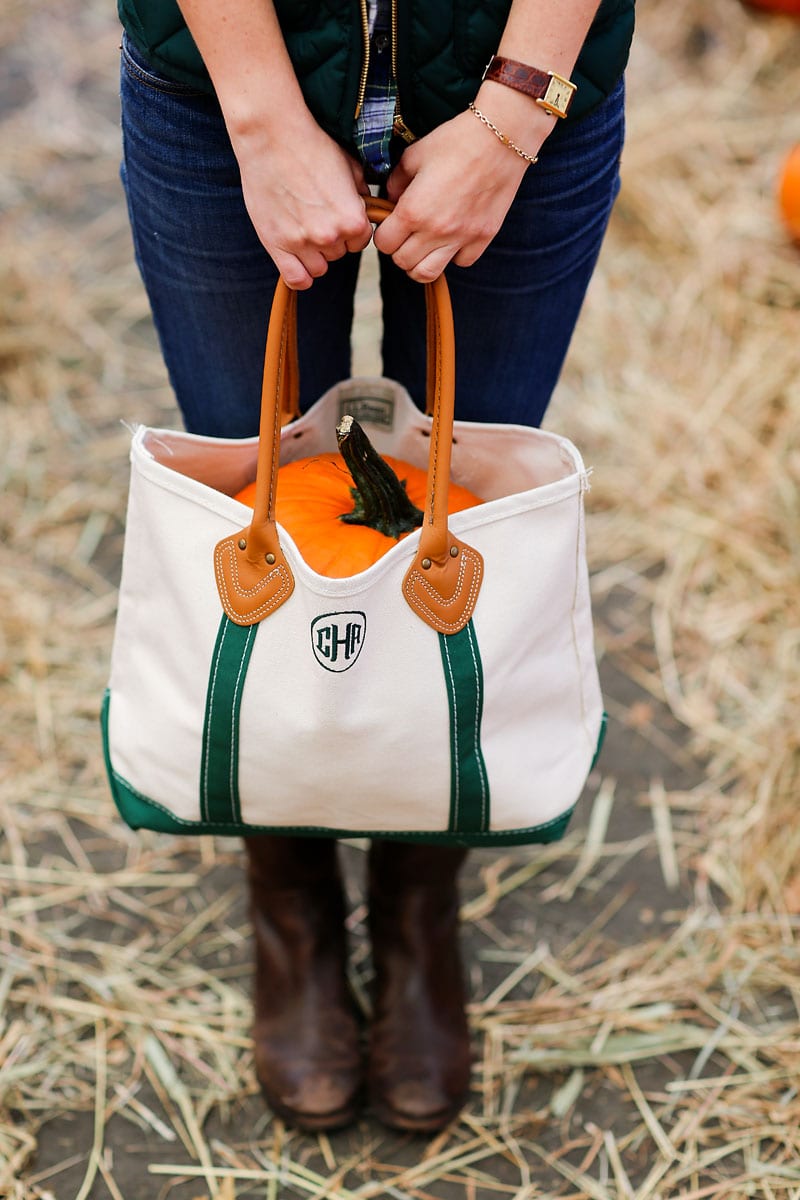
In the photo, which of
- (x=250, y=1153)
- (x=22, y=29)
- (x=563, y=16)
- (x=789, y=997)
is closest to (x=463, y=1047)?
(x=250, y=1153)

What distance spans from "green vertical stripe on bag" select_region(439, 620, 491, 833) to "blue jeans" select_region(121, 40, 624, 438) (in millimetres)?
318

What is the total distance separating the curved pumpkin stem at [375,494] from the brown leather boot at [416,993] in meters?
0.45

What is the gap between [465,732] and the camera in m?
1.11

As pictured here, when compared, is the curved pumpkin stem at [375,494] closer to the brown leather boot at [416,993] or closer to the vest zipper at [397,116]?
the vest zipper at [397,116]

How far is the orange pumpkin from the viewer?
291 cm

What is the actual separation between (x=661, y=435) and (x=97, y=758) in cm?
142

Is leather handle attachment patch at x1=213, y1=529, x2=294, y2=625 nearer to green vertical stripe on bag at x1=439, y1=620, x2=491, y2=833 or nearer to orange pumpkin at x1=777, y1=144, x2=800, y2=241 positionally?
green vertical stripe on bag at x1=439, y1=620, x2=491, y2=833

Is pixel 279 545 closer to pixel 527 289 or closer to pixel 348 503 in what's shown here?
pixel 348 503

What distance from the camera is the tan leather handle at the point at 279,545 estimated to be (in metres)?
1.04

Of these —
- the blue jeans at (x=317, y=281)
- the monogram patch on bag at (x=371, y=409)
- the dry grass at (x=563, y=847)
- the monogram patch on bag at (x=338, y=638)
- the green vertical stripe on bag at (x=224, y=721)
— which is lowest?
the dry grass at (x=563, y=847)

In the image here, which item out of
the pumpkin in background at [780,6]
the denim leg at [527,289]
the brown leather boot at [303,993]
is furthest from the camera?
the pumpkin in background at [780,6]

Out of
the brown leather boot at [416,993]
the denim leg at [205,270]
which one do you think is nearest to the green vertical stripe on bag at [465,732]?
the brown leather boot at [416,993]

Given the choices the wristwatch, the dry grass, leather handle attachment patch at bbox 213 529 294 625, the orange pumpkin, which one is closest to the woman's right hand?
the wristwatch

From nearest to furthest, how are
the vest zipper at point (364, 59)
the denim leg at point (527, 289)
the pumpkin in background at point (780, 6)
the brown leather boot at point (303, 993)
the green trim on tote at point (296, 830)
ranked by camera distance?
the vest zipper at point (364, 59) → the denim leg at point (527, 289) → the green trim on tote at point (296, 830) → the brown leather boot at point (303, 993) → the pumpkin in background at point (780, 6)
